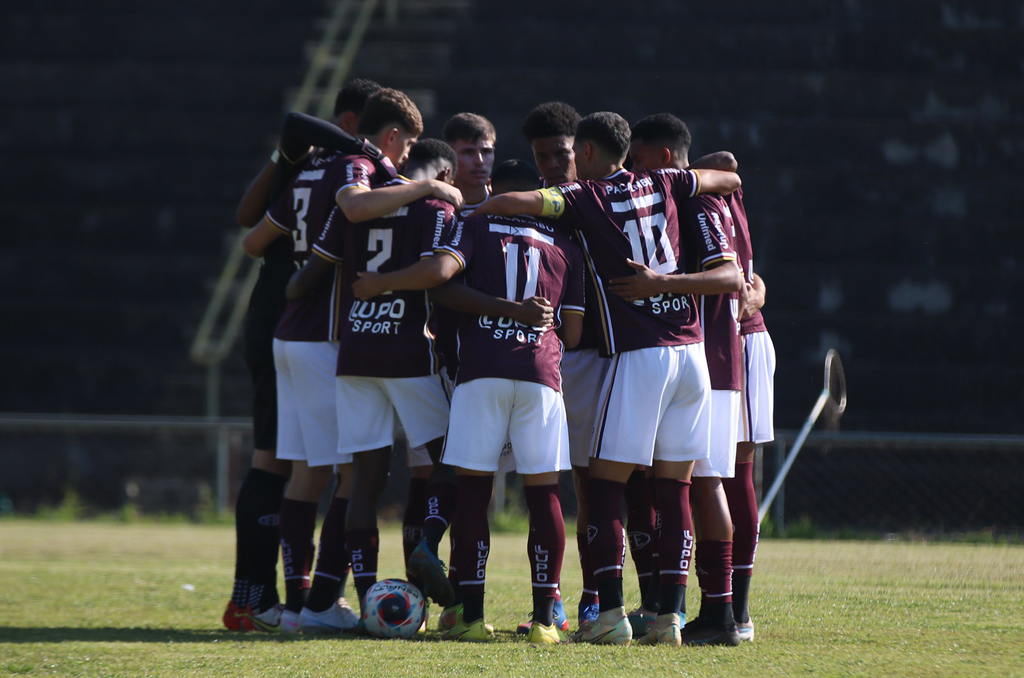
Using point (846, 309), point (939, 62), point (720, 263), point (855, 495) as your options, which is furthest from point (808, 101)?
point (720, 263)

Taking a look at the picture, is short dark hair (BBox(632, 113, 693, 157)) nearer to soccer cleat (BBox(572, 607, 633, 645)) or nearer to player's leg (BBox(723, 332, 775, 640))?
player's leg (BBox(723, 332, 775, 640))

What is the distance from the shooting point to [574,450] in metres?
5.09

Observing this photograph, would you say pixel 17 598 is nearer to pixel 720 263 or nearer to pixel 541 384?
pixel 541 384

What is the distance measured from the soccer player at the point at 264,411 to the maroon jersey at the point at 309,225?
17 cm

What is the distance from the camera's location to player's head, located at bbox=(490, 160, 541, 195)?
501 centimetres

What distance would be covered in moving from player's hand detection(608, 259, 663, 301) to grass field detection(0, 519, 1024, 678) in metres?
1.33

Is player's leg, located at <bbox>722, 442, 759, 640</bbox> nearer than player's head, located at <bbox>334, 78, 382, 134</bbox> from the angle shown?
Yes

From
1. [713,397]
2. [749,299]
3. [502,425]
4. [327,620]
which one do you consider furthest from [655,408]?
[327,620]

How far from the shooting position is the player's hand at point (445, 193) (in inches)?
193

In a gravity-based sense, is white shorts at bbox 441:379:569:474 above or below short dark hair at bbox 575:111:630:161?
below

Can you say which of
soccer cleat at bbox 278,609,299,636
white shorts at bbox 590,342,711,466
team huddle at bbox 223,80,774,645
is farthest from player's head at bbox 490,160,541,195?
soccer cleat at bbox 278,609,299,636

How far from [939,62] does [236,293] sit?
8.38 metres

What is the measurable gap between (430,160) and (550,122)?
0.55m

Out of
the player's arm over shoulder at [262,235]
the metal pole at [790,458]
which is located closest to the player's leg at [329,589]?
the player's arm over shoulder at [262,235]
